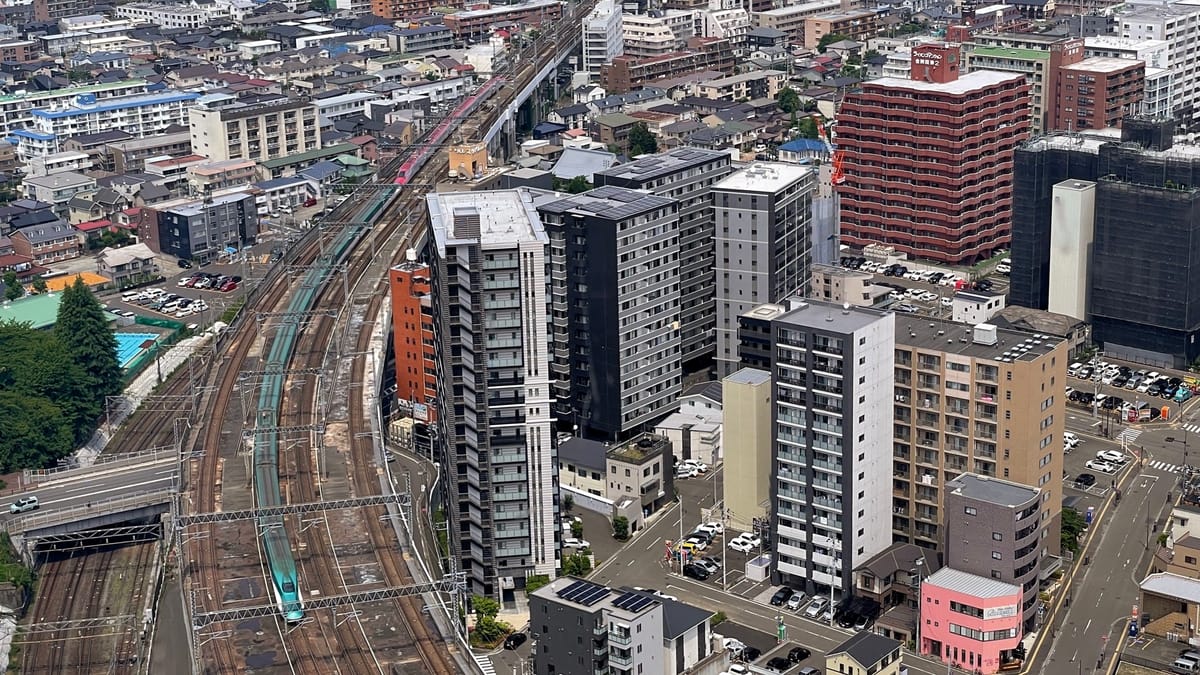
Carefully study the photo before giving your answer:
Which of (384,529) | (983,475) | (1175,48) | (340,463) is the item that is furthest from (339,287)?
(1175,48)

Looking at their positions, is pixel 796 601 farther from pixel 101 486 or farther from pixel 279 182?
pixel 279 182

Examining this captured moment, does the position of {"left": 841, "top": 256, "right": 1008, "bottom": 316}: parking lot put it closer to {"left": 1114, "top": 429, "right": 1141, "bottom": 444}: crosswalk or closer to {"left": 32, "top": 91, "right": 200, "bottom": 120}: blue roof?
{"left": 1114, "top": 429, "right": 1141, "bottom": 444}: crosswalk

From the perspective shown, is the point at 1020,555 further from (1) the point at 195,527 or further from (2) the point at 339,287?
(2) the point at 339,287

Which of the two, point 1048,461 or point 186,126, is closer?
point 1048,461

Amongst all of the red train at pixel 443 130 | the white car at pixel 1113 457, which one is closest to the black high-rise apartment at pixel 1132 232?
the white car at pixel 1113 457

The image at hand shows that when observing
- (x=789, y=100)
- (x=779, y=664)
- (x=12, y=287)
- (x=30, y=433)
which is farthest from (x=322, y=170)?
(x=779, y=664)

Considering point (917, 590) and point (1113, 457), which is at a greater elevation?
point (1113, 457)
